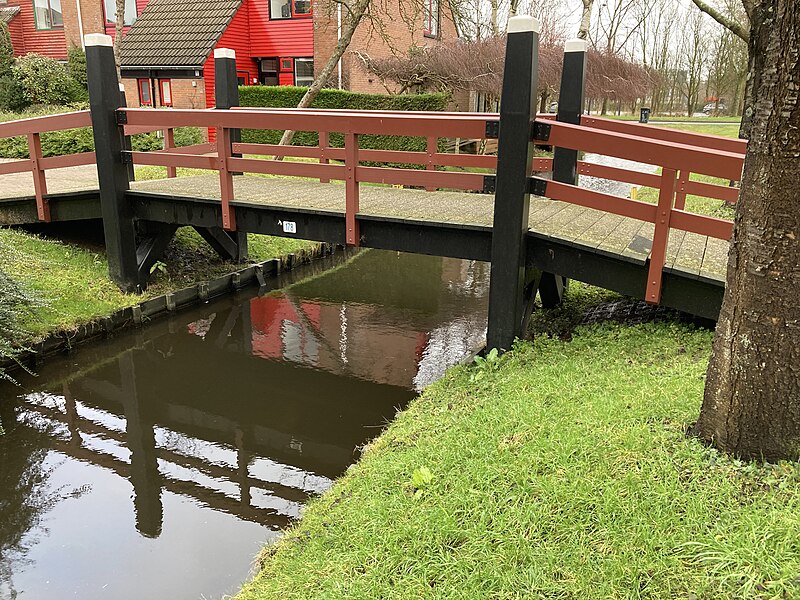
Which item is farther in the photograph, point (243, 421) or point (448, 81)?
point (448, 81)

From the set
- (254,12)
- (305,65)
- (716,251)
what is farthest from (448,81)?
(716,251)

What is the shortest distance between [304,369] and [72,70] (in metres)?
19.7

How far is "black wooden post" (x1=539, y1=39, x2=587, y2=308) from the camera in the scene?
7.15 m

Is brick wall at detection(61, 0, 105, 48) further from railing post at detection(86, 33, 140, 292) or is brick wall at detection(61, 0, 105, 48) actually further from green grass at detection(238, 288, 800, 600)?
green grass at detection(238, 288, 800, 600)

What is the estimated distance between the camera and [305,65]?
2245 cm

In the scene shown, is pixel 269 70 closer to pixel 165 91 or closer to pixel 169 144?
pixel 165 91

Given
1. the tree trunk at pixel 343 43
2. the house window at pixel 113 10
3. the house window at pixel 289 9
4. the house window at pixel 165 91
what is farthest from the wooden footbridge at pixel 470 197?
the house window at pixel 113 10

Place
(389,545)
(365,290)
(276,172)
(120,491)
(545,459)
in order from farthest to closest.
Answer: (365,290) < (276,172) < (120,491) < (545,459) < (389,545)

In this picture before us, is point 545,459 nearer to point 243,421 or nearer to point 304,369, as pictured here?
point 243,421

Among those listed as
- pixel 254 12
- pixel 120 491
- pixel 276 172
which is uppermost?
pixel 254 12

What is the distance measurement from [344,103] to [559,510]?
17.7 m

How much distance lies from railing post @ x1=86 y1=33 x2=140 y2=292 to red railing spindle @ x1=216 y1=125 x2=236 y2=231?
1.62 m

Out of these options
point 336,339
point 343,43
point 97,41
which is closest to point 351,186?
point 336,339

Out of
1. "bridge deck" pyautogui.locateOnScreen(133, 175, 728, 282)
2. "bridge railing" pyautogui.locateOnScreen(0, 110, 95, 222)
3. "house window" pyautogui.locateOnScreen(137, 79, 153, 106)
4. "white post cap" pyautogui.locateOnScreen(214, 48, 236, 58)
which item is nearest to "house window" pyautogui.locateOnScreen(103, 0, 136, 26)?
"house window" pyautogui.locateOnScreen(137, 79, 153, 106)
